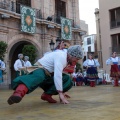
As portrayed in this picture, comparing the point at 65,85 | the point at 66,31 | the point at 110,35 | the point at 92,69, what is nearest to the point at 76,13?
the point at 66,31

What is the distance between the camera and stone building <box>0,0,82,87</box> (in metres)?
16.2

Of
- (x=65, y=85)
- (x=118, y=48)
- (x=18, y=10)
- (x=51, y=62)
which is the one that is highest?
(x=18, y=10)

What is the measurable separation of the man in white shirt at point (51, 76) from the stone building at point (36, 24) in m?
11.7

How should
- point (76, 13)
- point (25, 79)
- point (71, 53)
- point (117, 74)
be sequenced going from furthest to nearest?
1. point (76, 13)
2. point (117, 74)
3. point (71, 53)
4. point (25, 79)

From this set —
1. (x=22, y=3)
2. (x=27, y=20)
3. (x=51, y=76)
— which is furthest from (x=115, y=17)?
(x=51, y=76)

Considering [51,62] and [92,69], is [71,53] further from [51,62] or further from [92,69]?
[92,69]

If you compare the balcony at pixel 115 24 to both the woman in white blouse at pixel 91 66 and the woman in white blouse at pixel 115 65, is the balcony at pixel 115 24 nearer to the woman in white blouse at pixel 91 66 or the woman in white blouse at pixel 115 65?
the woman in white blouse at pixel 91 66

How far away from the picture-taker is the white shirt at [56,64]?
4.02 m

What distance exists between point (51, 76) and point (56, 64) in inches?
15.8

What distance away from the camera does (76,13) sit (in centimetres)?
2248

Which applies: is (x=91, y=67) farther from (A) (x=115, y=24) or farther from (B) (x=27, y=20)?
(A) (x=115, y=24)

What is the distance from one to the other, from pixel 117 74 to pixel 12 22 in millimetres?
8082

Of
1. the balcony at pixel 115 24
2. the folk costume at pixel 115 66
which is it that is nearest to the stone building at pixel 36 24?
the balcony at pixel 115 24

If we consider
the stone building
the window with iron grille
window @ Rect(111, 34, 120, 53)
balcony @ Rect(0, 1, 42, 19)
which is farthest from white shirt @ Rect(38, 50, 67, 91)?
window @ Rect(111, 34, 120, 53)
